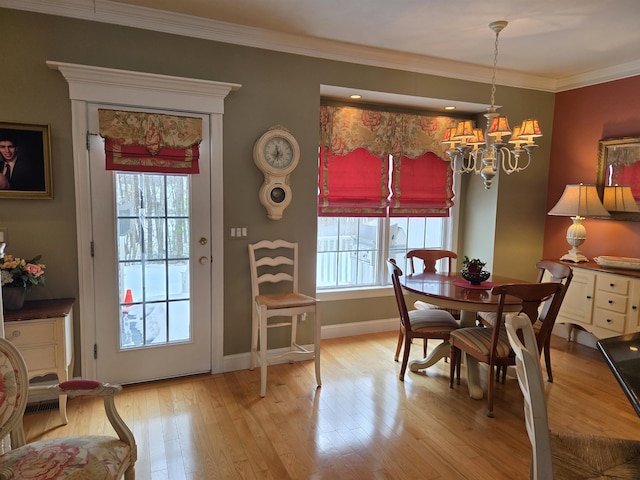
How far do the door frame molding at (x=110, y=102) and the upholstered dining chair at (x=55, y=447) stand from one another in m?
1.34

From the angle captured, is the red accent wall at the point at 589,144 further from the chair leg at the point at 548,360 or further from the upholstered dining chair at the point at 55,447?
the upholstered dining chair at the point at 55,447

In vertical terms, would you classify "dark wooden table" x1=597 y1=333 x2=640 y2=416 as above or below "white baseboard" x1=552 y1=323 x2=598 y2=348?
above

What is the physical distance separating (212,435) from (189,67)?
101 inches

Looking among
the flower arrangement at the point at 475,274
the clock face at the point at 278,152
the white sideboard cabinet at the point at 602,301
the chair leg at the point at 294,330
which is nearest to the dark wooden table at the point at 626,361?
A: the flower arrangement at the point at 475,274

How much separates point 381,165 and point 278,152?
141cm

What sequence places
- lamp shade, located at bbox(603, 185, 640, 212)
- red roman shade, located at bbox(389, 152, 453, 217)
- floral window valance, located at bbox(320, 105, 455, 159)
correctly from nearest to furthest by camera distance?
lamp shade, located at bbox(603, 185, 640, 212) < floral window valance, located at bbox(320, 105, 455, 159) < red roman shade, located at bbox(389, 152, 453, 217)

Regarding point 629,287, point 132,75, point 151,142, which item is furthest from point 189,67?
point 629,287

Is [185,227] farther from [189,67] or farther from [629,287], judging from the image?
[629,287]

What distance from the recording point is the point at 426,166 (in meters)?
4.63

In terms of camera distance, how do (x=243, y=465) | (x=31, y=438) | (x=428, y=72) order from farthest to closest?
(x=428, y=72), (x=31, y=438), (x=243, y=465)

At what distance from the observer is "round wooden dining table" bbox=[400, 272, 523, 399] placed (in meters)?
2.84

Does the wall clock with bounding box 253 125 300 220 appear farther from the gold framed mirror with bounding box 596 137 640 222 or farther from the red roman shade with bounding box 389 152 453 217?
the gold framed mirror with bounding box 596 137 640 222

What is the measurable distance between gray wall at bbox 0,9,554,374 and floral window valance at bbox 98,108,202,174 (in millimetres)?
258

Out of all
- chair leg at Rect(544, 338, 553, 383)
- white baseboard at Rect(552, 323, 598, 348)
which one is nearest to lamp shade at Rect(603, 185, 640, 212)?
white baseboard at Rect(552, 323, 598, 348)
